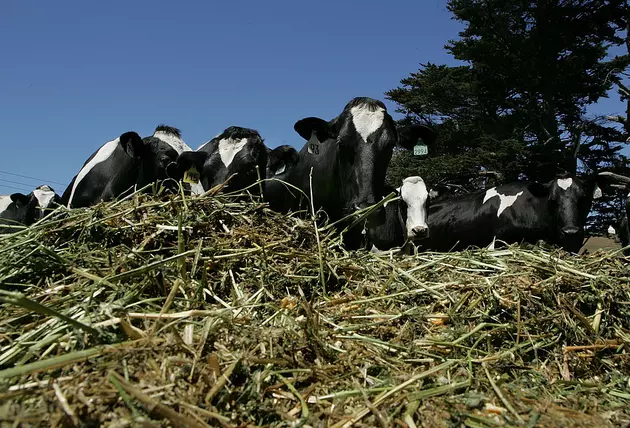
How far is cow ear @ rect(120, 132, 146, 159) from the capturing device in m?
6.18

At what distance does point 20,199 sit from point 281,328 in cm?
1207

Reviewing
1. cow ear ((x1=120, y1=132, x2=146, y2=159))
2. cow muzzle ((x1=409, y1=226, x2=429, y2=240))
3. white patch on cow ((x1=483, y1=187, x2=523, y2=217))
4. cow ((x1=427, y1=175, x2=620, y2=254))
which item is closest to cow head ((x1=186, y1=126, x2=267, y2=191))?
cow ear ((x1=120, y1=132, x2=146, y2=159))

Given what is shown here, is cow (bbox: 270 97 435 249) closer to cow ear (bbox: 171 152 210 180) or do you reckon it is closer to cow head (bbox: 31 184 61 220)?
cow ear (bbox: 171 152 210 180)

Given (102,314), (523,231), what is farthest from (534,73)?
(102,314)

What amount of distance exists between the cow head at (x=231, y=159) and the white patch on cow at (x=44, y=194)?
6.44 m

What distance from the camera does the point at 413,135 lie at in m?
6.86

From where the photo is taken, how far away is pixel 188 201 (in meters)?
2.89

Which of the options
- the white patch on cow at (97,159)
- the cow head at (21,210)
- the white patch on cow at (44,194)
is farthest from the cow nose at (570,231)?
the cow head at (21,210)

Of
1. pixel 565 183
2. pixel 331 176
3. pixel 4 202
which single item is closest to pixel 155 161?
pixel 331 176

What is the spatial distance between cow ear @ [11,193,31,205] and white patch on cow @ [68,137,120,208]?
6.41 meters

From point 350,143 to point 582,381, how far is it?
3.89 meters

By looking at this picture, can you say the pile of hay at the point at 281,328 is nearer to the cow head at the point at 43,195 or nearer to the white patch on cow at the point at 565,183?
the white patch on cow at the point at 565,183

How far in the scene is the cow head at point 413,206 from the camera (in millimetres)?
7480

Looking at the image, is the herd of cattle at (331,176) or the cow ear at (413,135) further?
the cow ear at (413,135)
